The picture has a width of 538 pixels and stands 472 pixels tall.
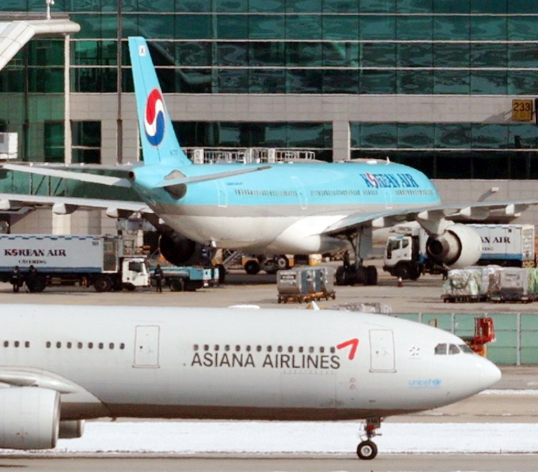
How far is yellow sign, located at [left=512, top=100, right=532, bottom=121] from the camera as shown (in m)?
99.3

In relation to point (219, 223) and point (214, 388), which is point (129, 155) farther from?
point (214, 388)

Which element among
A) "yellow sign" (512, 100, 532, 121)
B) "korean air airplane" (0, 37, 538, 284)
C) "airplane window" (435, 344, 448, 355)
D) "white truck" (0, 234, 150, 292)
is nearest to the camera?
"airplane window" (435, 344, 448, 355)

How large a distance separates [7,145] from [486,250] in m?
30.7

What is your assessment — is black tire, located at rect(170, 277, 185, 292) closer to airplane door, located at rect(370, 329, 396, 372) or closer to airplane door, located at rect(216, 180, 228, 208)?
airplane door, located at rect(216, 180, 228, 208)

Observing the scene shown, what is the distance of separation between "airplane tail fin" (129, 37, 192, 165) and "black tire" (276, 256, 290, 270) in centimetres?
1588

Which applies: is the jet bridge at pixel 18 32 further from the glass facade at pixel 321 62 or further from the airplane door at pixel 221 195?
the airplane door at pixel 221 195

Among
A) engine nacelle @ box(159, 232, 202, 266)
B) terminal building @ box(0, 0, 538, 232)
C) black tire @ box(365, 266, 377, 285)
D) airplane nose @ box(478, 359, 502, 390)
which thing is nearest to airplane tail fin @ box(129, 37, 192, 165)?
engine nacelle @ box(159, 232, 202, 266)

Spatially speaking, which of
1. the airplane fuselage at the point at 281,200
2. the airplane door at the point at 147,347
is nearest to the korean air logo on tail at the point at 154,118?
the airplane fuselage at the point at 281,200

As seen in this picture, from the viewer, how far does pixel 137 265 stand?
2830 inches

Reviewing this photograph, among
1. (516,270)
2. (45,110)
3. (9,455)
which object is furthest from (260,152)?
(9,455)

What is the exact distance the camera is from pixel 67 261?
70188mm

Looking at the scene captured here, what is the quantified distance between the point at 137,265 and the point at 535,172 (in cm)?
4008

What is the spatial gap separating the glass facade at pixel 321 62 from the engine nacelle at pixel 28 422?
246 ft

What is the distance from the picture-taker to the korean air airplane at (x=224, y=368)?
2778cm
